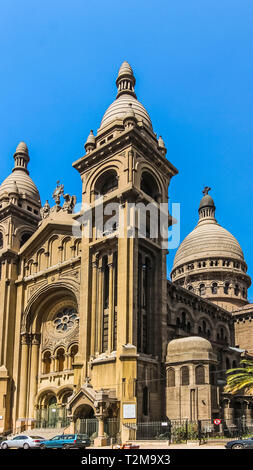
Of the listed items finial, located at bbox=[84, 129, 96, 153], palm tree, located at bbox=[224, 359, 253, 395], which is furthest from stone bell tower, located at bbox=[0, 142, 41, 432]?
palm tree, located at bbox=[224, 359, 253, 395]

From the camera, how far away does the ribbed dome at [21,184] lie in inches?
2410

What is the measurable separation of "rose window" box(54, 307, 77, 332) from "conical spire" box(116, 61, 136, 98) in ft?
84.0

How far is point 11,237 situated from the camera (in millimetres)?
56094

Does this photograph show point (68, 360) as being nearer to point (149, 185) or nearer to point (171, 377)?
point (171, 377)

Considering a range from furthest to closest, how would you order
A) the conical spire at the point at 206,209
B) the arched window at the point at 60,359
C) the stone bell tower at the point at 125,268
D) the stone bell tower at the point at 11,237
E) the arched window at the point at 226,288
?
the conical spire at the point at 206,209
the arched window at the point at 226,288
the stone bell tower at the point at 11,237
the arched window at the point at 60,359
the stone bell tower at the point at 125,268

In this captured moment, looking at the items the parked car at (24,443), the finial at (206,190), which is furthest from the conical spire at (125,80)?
the finial at (206,190)

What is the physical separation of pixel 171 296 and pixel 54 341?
1252 centimetres

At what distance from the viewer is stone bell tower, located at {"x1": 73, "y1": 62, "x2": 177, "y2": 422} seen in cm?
Result: 3953

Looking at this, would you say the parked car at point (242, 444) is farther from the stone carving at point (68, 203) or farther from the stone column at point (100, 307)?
the stone carving at point (68, 203)

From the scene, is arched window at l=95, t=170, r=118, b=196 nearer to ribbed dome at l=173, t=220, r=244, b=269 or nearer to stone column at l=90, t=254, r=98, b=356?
stone column at l=90, t=254, r=98, b=356

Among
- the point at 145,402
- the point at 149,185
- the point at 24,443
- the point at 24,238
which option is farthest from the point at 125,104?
the point at 24,443

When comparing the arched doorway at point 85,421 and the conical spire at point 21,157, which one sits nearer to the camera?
the arched doorway at point 85,421

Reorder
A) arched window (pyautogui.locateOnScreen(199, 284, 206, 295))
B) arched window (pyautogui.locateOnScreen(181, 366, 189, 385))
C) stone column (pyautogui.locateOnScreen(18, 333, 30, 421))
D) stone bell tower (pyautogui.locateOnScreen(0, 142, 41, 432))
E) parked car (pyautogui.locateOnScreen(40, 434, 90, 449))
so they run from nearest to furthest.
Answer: parked car (pyautogui.locateOnScreen(40, 434, 90, 449))
arched window (pyautogui.locateOnScreen(181, 366, 189, 385))
stone column (pyautogui.locateOnScreen(18, 333, 30, 421))
stone bell tower (pyautogui.locateOnScreen(0, 142, 41, 432))
arched window (pyautogui.locateOnScreen(199, 284, 206, 295))

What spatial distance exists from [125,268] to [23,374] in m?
17.6
